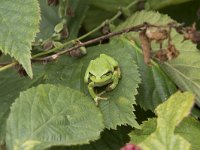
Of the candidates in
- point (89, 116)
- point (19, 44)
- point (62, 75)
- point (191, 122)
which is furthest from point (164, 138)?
point (62, 75)

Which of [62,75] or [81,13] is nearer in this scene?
[62,75]

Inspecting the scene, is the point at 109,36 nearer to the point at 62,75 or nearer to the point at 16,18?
the point at 62,75

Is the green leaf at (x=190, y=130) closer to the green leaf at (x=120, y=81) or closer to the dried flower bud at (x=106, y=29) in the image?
the green leaf at (x=120, y=81)

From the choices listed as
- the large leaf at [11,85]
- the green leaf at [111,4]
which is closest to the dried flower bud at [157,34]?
the large leaf at [11,85]

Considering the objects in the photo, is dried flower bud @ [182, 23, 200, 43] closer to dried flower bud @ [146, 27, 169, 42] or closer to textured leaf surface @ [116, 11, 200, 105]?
dried flower bud @ [146, 27, 169, 42]

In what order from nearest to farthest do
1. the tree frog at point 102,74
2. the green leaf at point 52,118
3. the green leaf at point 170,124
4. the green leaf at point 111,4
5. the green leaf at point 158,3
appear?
the green leaf at point 170,124
the green leaf at point 52,118
the tree frog at point 102,74
the green leaf at point 158,3
the green leaf at point 111,4
